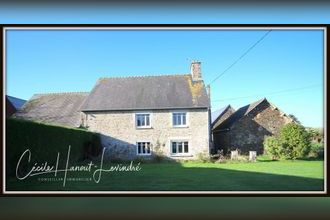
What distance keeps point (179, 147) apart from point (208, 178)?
0.99 m

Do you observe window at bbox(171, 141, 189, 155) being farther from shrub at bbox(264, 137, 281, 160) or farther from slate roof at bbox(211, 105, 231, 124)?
shrub at bbox(264, 137, 281, 160)

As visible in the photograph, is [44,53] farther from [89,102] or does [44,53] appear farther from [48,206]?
[48,206]

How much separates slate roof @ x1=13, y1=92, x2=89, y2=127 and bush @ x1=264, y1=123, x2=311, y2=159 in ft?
14.1

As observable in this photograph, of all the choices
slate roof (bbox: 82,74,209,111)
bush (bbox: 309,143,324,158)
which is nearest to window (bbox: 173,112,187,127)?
slate roof (bbox: 82,74,209,111)

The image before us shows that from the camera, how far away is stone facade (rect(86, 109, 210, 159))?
9.21m

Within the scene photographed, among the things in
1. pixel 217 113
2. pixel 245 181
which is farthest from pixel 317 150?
pixel 217 113

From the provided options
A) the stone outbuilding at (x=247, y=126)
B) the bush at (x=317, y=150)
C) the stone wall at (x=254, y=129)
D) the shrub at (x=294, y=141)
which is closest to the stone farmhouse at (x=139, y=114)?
the stone outbuilding at (x=247, y=126)

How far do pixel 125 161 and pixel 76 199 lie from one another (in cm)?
129

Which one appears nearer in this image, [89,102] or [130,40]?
[130,40]

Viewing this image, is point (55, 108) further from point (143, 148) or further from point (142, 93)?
point (143, 148)
